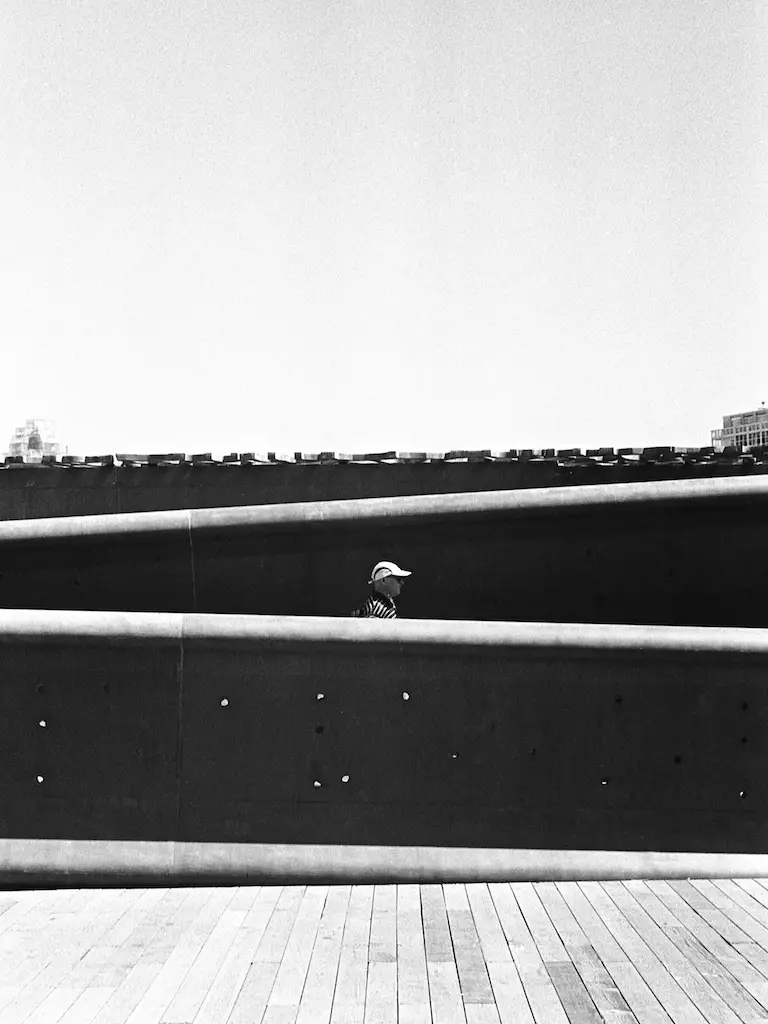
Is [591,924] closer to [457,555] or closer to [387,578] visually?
[387,578]

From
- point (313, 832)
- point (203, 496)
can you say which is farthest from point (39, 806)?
point (203, 496)

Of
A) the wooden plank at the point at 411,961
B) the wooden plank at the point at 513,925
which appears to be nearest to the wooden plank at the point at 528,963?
the wooden plank at the point at 513,925

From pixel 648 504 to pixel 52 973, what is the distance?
460 cm

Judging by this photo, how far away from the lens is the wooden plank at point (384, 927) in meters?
5.35

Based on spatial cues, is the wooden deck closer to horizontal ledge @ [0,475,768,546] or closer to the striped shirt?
the striped shirt

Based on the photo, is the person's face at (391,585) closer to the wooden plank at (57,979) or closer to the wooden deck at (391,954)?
the wooden deck at (391,954)

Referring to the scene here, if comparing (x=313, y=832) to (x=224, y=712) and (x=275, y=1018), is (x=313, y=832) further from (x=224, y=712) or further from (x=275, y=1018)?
(x=275, y=1018)

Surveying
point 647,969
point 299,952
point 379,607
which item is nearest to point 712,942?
point 647,969

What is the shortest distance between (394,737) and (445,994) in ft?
7.15

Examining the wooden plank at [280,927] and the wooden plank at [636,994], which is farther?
the wooden plank at [280,927]

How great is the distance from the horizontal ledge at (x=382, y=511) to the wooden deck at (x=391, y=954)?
7.82 ft

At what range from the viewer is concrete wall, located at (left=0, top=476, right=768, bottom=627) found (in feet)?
25.3

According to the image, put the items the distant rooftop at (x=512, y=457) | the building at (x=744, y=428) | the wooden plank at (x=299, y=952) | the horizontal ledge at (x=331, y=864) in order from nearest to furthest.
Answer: the wooden plank at (x=299, y=952) < the horizontal ledge at (x=331, y=864) < the distant rooftop at (x=512, y=457) < the building at (x=744, y=428)

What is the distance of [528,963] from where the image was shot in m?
5.21
